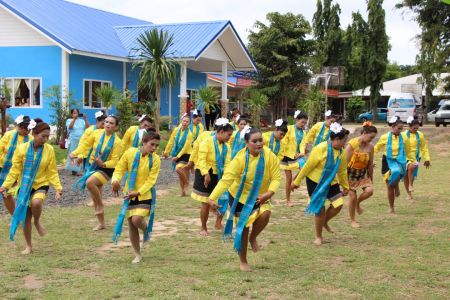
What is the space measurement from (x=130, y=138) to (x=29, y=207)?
121 inches

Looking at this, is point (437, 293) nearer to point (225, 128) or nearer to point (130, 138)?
point (225, 128)

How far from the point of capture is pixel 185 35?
2525 cm

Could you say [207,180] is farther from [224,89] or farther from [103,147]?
[224,89]

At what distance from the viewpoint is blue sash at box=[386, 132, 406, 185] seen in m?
9.78

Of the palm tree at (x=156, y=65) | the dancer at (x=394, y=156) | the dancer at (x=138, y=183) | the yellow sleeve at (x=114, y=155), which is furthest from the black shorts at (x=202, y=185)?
the palm tree at (x=156, y=65)

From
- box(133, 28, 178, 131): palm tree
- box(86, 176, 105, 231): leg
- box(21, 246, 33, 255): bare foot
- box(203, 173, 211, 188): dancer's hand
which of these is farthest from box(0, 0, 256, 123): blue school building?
box(21, 246, 33, 255): bare foot

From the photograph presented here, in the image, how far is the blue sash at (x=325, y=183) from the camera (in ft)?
24.2

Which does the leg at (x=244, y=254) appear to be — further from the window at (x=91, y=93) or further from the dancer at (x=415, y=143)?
the window at (x=91, y=93)

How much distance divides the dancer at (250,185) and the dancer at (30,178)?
2119mm

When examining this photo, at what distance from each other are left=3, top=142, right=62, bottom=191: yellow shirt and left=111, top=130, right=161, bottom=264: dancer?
3.12ft

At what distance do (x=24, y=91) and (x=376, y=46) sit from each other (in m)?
27.6

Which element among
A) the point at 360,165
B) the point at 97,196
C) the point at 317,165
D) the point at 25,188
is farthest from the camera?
the point at 360,165

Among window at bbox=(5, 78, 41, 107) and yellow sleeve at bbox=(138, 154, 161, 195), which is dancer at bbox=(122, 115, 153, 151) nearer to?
yellow sleeve at bbox=(138, 154, 161, 195)

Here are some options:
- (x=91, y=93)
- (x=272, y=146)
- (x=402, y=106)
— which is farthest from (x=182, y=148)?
(x=402, y=106)
